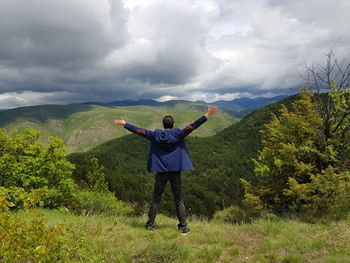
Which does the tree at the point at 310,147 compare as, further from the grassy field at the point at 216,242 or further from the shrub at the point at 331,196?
the grassy field at the point at 216,242

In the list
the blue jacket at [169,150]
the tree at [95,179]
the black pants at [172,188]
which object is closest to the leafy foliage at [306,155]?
the black pants at [172,188]

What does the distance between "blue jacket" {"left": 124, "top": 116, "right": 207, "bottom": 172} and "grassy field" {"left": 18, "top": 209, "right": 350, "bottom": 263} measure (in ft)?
5.92

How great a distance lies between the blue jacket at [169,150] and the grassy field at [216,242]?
180 cm

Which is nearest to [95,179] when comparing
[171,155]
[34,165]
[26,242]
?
[34,165]

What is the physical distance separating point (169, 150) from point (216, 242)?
8.60 ft

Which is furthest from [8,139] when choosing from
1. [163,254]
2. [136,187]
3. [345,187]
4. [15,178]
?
[136,187]

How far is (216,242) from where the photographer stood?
5949 mm

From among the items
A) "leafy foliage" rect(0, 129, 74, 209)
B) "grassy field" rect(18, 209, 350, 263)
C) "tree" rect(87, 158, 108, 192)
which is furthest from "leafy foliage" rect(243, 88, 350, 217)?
"tree" rect(87, 158, 108, 192)

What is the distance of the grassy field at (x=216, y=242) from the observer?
484 centimetres

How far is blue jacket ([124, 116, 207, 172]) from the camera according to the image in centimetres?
650

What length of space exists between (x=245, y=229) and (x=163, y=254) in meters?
3.08

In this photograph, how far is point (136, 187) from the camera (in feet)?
361

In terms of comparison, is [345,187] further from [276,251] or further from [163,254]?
[163,254]

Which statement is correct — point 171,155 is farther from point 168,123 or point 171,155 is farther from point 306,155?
point 306,155
